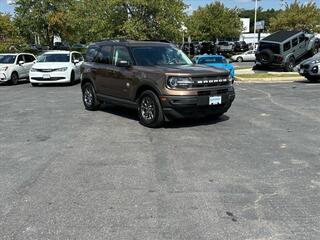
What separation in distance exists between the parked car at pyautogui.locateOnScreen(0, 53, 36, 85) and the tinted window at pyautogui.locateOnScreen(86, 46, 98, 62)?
9913 mm

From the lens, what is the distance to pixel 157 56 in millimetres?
9633

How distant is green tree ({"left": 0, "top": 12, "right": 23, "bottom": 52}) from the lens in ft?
113

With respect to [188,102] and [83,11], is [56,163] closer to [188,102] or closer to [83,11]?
[188,102]

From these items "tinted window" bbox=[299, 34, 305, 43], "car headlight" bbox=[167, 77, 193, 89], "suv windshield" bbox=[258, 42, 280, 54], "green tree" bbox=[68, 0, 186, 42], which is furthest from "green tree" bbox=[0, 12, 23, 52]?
"car headlight" bbox=[167, 77, 193, 89]

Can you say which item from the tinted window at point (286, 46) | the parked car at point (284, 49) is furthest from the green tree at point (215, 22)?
the tinted window at point (286, 46)

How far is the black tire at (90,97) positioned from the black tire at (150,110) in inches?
87.4

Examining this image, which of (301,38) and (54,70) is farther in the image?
(301,38)

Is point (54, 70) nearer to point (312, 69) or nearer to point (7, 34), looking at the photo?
point (312, 69)

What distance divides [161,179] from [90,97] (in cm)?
615

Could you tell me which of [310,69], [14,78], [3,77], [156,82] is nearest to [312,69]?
[310,69]

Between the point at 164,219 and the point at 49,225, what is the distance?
1131 mm

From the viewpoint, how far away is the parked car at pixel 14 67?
20.0 meters

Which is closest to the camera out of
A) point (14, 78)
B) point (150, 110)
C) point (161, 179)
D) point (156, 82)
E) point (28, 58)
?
point (161, 179)

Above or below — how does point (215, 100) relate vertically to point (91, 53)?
below
